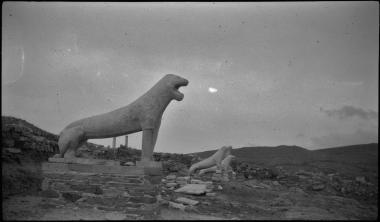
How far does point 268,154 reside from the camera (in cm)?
1836

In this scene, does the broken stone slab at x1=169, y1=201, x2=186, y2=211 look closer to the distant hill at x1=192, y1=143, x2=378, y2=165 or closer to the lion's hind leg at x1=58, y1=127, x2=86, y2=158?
the lion's hind leg at x1=58, y1=127, x2=86, y2=158

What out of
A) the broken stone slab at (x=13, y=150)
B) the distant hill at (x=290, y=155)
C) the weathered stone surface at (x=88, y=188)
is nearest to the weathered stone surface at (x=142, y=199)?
the weathered stone surface at (x=88, y=188)

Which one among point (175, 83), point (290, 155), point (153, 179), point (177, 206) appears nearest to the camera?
point (153, 179)

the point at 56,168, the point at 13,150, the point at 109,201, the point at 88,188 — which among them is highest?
the point at 13,150

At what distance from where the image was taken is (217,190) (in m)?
11.0

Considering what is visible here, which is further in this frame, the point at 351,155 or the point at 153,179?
the point at 351,155

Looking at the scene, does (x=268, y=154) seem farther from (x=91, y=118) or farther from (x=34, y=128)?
(x=91, y=118)

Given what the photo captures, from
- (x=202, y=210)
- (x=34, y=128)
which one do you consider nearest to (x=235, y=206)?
(x=202, y=210)

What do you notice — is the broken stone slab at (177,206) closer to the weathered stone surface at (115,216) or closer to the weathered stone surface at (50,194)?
the weathered stone surface at (115,216)

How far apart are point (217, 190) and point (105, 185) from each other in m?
5.17

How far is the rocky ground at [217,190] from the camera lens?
676cm

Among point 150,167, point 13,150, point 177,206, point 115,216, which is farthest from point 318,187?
point 13,150

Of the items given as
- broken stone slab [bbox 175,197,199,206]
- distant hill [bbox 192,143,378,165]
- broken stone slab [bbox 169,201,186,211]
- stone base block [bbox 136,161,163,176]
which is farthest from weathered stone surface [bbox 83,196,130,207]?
distant hill [bbox 192,143,378,165]

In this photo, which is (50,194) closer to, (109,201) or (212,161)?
(109,201)
